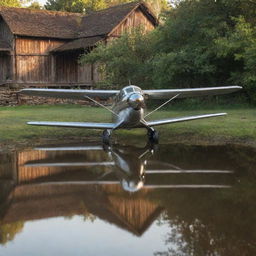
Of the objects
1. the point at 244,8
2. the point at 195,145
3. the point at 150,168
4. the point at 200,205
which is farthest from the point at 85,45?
the point at 200,205

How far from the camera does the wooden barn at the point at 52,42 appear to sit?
33031 millimetres

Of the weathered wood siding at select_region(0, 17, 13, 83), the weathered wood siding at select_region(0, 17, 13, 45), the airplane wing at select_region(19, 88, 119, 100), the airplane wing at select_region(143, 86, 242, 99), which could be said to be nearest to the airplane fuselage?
the airplane wing at select_region(19, 88, 119, 100)

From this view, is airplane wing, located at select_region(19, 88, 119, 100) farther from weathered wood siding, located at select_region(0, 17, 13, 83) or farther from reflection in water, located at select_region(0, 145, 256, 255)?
weathered wood siding, located at select_region(0, 17, 13, 83)

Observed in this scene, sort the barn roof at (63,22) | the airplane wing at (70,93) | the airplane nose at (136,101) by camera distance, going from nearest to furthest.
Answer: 1. the airplane nose at (136,101)
2. the airplane wing at (70,93)
3. the barn roof at (63,22)

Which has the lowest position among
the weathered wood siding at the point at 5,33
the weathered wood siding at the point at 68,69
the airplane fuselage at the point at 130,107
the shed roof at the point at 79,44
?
the airplane fuselage at the point at 130,107

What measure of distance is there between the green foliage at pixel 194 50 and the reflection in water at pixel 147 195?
12.3 metres

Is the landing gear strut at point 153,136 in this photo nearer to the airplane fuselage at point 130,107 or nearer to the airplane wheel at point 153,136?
the airplane wheel at point 153,136

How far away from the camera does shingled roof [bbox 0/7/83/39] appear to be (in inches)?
1305

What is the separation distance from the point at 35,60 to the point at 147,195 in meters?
29.1

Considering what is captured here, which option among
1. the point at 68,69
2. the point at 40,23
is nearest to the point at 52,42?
the point at 40,23

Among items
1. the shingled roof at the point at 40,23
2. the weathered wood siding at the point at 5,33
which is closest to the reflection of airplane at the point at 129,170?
the shingled roof at the point at 40,23

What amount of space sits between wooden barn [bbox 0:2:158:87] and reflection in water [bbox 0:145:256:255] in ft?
75.0

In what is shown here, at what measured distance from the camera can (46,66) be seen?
114 ft

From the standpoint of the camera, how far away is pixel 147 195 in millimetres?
6953
